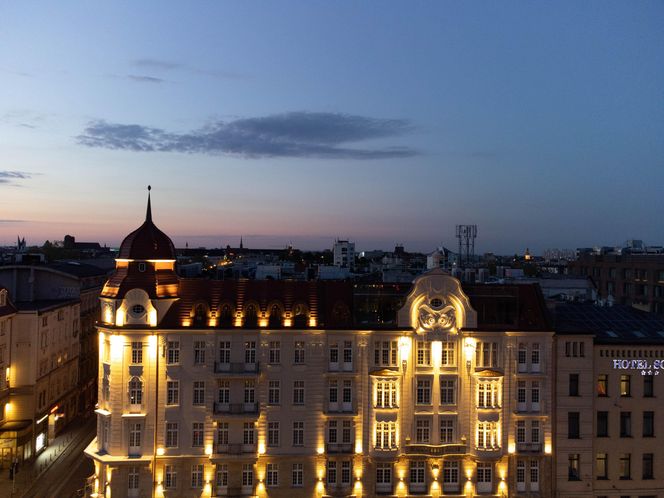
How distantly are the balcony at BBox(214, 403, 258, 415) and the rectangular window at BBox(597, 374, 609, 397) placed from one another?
31094mm

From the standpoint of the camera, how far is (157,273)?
5644 cm

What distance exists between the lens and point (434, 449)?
54.0m

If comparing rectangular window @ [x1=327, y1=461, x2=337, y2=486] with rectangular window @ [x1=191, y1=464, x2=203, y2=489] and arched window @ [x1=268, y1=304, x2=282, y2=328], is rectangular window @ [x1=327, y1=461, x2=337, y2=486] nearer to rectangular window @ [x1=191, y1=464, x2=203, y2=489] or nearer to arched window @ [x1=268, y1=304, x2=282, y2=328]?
rectangular window @ [x1=191, y1=464, x2=203, y2=489]

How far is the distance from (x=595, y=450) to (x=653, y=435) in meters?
5.54

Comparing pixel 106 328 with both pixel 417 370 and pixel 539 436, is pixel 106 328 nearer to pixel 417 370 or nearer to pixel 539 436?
pixel 417 370

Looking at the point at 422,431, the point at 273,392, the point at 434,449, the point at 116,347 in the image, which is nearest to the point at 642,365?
the point at 434,449

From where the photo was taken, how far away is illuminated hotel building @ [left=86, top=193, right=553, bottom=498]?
53562mm

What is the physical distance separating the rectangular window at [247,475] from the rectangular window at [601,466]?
30886mm

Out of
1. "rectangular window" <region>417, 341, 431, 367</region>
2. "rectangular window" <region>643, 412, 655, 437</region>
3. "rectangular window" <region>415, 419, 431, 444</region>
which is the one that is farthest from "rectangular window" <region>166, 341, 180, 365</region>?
"rectangular window" <region>643, 412, 655, 437</region>

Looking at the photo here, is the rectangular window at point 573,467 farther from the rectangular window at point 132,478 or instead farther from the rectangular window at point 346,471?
the rectangular window at point 132,478

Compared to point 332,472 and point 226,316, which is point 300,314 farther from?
point 332,472

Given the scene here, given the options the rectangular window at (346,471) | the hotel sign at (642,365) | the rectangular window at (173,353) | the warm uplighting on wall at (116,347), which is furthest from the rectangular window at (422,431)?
the warm uplighting on wall at (116,347)

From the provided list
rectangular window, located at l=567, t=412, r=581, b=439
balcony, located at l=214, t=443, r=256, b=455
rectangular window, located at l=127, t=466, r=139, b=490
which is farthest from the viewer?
rectangular window, located at l=567, t=412, r=581, b=439

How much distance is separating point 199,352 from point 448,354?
22.5m
